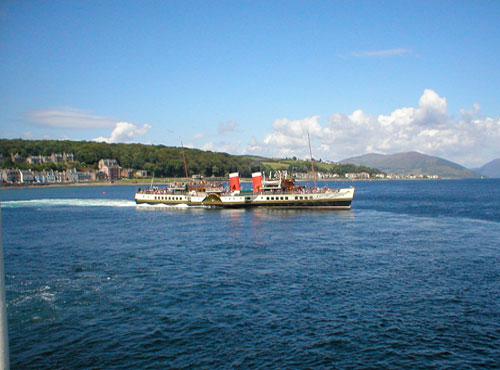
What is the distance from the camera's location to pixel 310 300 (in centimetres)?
2744

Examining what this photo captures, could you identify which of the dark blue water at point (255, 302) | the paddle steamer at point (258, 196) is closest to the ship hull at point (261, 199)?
the paddle steamer at point (258, 196)

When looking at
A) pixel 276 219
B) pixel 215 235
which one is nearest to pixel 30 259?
pixel 215 235

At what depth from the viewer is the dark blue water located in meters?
20.0

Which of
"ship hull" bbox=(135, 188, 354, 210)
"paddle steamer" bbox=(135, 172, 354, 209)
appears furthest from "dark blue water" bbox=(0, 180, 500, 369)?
"paddle steamer" bbox=(135, 172, 354, 209)

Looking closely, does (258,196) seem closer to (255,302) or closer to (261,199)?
(261,199)

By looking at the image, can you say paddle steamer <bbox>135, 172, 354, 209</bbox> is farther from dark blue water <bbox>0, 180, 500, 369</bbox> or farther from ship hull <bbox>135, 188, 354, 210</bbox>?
dark blue water <bbox>0, 180, 500, 369</bbox>

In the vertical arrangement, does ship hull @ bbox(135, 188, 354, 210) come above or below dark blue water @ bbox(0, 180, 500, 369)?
above

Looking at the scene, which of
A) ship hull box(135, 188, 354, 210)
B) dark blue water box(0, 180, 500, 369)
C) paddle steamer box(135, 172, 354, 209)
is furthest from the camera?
paddle steamer box(135, 172, 354, 209)

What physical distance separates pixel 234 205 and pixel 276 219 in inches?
956

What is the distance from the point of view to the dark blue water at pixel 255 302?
65.5ft

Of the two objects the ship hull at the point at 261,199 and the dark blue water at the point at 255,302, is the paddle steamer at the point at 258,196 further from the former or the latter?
the dark blue water at the point at 255,302

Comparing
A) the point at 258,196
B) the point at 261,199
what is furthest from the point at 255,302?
the point at 258,196

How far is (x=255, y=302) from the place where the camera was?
27.2m

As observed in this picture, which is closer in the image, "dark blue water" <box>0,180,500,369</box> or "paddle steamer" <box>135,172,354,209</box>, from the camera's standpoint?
"dark blue water" <box>0,180,500,369</box>
